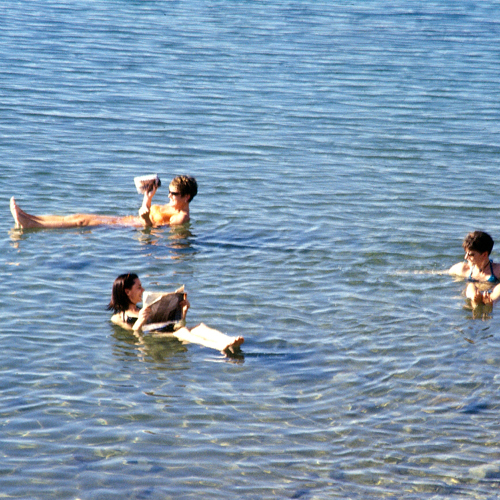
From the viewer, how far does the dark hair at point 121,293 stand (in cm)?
865

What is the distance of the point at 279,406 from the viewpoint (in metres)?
7.22

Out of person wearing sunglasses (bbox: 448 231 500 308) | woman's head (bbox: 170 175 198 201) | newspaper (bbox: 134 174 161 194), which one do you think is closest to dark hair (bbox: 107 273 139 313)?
newspaper (bbox: 134 174 161 194)

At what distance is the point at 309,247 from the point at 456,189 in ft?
12.1

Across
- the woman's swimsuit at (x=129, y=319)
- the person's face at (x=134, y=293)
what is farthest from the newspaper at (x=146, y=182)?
the woman's swimsuit at (x=129, y=319)

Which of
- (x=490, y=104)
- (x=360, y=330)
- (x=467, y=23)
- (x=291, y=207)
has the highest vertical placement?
(x=467, y=23)

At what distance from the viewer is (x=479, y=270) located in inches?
391

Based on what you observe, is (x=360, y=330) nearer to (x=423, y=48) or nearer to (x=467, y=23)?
(x=423, y=48)

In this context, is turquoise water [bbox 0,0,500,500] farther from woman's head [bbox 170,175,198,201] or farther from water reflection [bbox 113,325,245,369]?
woman's head [bbox 170,175,198,201]

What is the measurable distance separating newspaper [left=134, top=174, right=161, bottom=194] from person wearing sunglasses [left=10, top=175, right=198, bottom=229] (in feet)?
0.25

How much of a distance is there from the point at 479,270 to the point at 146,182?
463 cm

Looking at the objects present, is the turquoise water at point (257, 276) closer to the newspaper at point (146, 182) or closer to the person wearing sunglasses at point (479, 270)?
the person wearing sunglasses at point (479, 270)

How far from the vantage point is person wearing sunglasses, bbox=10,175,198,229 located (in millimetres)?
11320

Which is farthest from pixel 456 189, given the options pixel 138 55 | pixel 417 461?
pixel 138 55

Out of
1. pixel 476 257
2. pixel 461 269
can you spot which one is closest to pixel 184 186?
pixel 461 269
